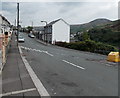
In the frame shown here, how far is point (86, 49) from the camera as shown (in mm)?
29281

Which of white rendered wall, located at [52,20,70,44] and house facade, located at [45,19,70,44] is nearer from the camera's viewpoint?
house facade, located at [45,19,70,44]

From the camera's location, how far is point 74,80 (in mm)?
7574

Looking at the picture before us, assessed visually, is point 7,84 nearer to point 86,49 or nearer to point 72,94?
point 72,94

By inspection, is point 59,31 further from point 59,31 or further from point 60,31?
point 60,31

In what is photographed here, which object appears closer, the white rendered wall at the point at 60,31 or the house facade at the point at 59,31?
the house facade at the point at 59,31

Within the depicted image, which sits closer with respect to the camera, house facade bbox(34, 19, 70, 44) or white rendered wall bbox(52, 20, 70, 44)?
house facade bbox(34, 19, 70, 44)

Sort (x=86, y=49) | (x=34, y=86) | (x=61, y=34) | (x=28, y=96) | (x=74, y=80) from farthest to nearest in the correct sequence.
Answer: (x=61, y=34), (x=86, y=49), (x=74, y=80), (x=34, y=86), (x=28, y=96)

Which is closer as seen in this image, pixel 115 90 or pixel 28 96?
pixel 28 96

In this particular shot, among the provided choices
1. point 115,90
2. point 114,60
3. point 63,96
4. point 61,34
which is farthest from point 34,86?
point 61,34

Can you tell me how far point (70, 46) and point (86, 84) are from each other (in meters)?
29.2

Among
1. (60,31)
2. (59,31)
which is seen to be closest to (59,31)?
(59,31)

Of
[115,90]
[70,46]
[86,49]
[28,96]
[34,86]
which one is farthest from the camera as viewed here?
[70,46]

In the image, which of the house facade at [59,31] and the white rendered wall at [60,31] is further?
the white rendered wall at [60,31]

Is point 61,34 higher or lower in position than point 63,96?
higher
